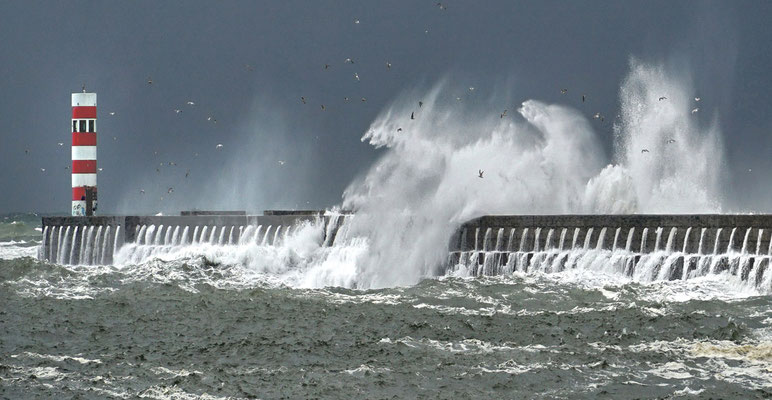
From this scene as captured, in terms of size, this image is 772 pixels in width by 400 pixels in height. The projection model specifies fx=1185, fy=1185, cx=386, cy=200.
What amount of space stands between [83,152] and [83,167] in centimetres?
51

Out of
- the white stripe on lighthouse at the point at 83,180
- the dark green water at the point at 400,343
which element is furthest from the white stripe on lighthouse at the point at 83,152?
the dark green water at the point at 400,343

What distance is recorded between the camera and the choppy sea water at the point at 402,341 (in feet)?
36.2

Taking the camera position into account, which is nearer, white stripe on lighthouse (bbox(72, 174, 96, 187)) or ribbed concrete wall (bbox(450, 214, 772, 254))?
ribbed concrete wall (bbox(450, 214, 772, 254))

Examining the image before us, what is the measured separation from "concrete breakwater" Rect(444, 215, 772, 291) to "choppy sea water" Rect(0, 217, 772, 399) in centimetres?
38

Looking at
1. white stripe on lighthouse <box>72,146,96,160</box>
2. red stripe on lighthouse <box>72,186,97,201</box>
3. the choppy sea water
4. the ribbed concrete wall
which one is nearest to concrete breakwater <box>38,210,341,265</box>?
the ribbed concrete wall

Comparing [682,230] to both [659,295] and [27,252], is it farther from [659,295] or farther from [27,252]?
[27,252]

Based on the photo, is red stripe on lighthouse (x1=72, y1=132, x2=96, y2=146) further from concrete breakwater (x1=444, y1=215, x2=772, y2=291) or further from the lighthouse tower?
concrete breakwater (x1=444, y1=215, x2=772, y2=291)

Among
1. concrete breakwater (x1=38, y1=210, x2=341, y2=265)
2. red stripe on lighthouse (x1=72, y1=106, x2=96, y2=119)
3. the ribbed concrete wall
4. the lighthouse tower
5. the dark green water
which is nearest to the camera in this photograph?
the dark green water

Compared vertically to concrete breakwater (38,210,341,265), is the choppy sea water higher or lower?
lower

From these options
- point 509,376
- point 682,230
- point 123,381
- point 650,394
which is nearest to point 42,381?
point 123,381

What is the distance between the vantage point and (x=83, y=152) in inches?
1571

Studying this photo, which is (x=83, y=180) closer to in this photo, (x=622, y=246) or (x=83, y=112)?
(x=83, y=112)

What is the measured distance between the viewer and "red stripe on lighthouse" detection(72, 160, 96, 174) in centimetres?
3994

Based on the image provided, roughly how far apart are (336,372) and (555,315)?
4.62 m
